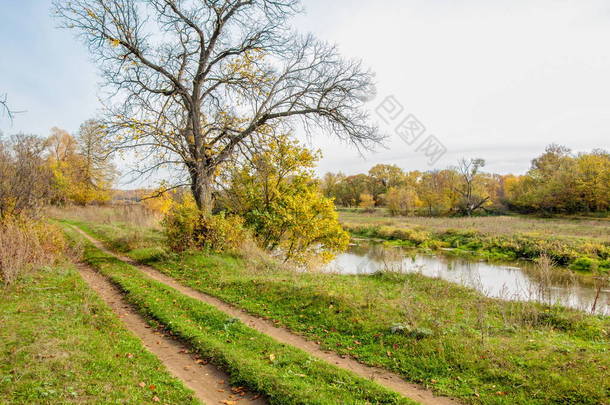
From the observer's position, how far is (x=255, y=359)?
5.53 metres

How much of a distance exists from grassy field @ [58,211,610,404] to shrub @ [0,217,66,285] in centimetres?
388

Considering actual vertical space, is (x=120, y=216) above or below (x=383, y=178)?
below

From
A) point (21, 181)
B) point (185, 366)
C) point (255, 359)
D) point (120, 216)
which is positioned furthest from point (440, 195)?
point (185, 366)

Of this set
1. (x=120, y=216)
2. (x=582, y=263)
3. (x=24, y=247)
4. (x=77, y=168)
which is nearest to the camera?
(x=24, y=247)

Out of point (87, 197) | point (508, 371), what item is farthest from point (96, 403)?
point (87, 197)

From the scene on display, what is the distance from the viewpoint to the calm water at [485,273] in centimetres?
1098

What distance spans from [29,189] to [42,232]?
164cm

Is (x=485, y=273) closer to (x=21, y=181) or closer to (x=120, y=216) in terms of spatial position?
(x=21, y=181)

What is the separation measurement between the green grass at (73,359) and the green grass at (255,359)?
0.80 m

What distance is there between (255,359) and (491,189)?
7351cm

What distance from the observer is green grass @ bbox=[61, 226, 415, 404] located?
4.54 metres

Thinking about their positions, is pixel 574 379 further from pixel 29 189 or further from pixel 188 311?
pixel 29 189

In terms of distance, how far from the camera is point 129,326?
6.94 metres

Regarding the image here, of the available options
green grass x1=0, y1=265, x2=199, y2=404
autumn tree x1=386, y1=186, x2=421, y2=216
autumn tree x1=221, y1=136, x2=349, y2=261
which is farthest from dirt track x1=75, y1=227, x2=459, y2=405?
autumn tree x1=386, y1=186, x2=421, y2=216
